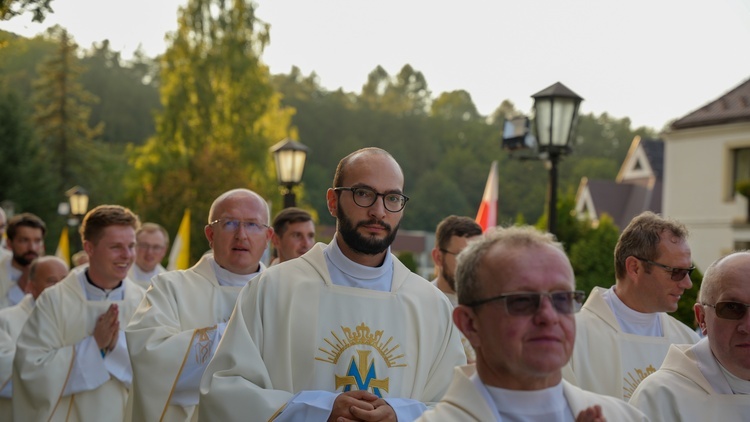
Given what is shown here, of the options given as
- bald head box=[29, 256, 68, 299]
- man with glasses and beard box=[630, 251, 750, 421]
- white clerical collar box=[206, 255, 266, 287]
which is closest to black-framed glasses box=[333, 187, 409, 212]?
man with glasses and beard box=[630, 251, 750, 421]

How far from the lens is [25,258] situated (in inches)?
392

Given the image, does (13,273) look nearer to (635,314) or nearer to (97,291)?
(97,291)

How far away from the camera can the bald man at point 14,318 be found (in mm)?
7762

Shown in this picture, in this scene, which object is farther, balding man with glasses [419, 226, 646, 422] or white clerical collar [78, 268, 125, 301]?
white clerical collar [78, 268, 125, 301]

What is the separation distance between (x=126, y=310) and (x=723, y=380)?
4.64 m

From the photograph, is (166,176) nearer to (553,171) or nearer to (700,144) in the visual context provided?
(700,144)

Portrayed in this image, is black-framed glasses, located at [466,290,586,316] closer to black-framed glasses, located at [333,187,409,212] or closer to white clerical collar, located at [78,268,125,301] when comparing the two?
black-framed glasses, located at [333,187,409,212]

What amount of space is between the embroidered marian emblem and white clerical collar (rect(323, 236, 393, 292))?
0.73 ft

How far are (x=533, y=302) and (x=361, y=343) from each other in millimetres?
1885

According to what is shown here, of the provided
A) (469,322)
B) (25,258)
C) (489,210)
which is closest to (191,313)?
(469,322)

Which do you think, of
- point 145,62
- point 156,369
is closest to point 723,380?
point 156,369

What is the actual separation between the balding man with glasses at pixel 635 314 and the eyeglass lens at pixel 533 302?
97.7 inches

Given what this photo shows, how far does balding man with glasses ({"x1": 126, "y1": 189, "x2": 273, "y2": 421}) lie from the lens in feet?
19.2

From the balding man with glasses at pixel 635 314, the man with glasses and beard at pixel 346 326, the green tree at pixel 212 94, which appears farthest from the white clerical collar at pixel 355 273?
the green tree at pixel 212 94
